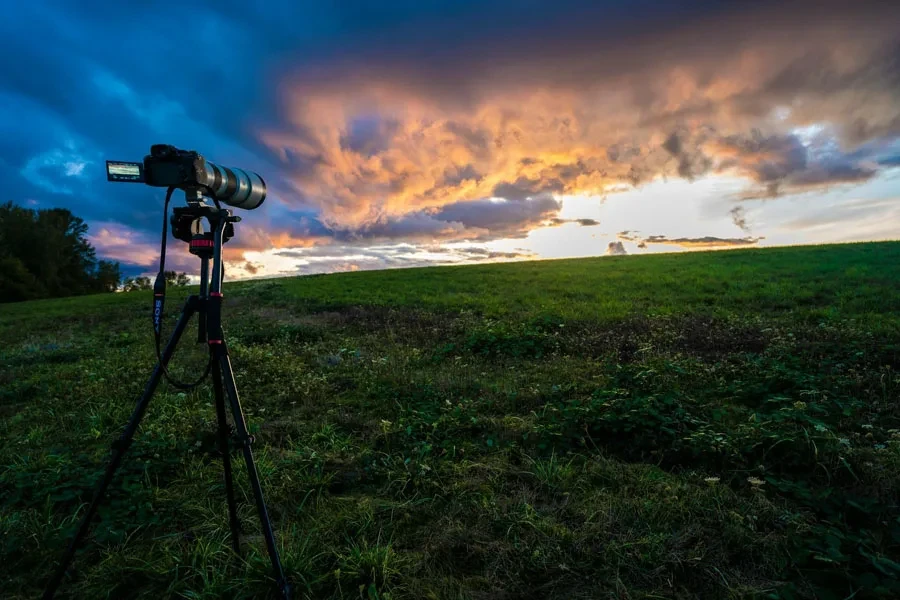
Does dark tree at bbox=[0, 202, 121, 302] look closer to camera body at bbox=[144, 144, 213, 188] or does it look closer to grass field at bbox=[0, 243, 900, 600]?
grass field at bbox=[0, 243, 900, 600]

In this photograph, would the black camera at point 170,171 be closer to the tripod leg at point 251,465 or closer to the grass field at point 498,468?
the tripod leg at point 251,465

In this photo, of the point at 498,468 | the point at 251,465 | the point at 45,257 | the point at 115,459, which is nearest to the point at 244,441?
the point at 251,465

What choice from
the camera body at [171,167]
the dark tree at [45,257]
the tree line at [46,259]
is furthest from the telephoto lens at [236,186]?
the dark tree at [45,257]

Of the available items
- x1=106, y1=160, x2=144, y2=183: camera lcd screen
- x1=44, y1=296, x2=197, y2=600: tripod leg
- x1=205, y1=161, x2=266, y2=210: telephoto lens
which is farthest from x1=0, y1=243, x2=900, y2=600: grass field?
x1=106, y1=160, x2=144, y2=183: camera lcd screen

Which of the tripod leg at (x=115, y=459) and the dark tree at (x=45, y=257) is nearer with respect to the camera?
the tripod leg at (x=115, y=459)

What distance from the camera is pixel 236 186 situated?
436cm

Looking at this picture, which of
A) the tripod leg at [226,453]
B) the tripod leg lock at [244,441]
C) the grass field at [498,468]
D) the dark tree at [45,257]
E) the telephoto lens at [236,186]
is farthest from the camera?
the dark tree at [45,257]

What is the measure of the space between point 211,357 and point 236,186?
176 cm

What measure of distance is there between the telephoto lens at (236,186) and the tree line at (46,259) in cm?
4751

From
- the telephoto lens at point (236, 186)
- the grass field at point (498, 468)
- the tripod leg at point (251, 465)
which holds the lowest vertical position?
the grass field at point (498, 468)

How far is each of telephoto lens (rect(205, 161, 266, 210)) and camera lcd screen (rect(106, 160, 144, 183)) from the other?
0.56 metres

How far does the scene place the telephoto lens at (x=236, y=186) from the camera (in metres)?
4.06

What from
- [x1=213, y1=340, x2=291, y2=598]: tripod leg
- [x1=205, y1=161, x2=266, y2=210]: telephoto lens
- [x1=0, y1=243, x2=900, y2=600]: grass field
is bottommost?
[x1=0, y1=243, x2=900, y2=600]: grass field

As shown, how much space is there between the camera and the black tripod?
3.44 m
